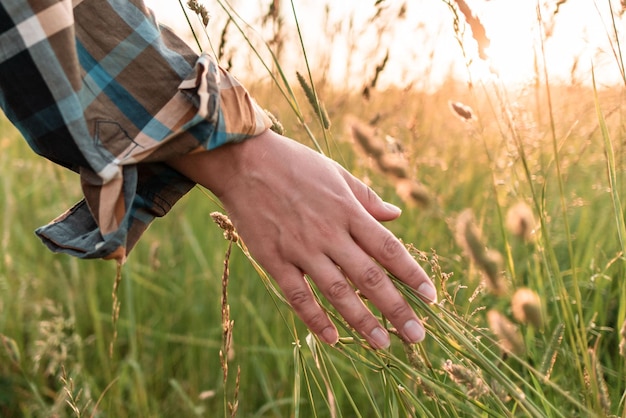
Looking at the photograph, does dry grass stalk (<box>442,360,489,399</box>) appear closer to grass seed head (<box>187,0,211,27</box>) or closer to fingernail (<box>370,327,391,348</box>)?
fingernail (<box>370,327,391,348</box>)

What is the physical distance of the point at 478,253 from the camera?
747 millimetres

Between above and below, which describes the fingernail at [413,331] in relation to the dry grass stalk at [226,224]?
below

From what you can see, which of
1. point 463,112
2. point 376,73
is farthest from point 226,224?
point 376,73

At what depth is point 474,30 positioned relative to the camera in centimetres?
89

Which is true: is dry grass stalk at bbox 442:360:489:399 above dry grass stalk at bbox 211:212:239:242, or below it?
below

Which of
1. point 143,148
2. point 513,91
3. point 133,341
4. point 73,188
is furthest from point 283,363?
point 73,188

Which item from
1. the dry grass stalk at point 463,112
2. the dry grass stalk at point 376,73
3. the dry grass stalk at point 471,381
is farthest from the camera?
the dry grass stalk at point 376,73

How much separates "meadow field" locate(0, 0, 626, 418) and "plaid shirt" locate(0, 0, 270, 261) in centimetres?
17

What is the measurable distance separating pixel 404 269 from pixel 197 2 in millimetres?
500

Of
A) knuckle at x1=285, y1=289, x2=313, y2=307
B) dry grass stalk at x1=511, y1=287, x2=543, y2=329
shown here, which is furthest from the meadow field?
knuckle at x1=285, y1=289, x2=313, y2=307

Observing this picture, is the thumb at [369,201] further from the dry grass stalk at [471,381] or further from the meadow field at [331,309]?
the dry grass stalk at [471,381]

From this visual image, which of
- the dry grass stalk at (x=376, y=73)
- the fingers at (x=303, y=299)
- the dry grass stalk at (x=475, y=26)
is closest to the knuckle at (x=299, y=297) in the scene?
the fingers at (x=303, y=299)

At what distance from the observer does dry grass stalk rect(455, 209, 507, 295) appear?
75cm

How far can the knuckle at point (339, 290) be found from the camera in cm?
82
